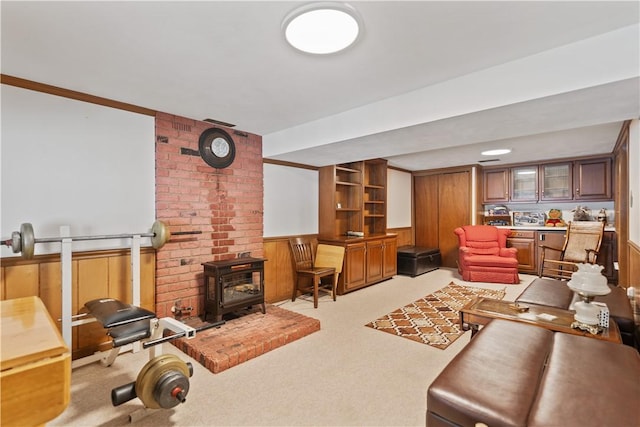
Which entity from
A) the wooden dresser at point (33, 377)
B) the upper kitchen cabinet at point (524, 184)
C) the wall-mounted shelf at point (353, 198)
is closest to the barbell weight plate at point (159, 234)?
the wooden dresser at point (33, 377)

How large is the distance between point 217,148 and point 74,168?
1420mm

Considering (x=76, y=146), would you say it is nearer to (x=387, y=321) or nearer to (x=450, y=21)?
(x=450, y=21)

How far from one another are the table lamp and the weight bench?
2649mm

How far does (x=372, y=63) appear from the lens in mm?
2170

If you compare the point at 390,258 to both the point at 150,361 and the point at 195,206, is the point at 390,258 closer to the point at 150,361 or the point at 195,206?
the point at 195,206

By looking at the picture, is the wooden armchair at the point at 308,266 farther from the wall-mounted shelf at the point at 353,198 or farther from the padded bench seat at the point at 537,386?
the padded bench seat at the point at 537,386

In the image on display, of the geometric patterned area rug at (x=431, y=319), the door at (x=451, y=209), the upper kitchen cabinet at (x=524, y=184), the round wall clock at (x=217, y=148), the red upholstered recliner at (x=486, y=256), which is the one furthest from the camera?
the door at (x=451, y=209)

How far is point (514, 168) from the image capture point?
641cm

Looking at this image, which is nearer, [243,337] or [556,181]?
[243,337]

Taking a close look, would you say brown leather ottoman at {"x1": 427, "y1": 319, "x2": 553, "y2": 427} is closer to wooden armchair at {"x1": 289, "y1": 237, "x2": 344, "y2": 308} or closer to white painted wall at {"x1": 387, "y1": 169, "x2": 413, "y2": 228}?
wooden armchair at {"x1": 289, "y1": 237, "x2": 344, "y2": 308}

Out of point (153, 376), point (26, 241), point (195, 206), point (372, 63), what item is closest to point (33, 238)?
point (26, 241)

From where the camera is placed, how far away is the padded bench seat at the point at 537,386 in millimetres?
1172

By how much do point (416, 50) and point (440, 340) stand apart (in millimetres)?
2639

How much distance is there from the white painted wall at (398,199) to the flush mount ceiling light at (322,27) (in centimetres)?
481
